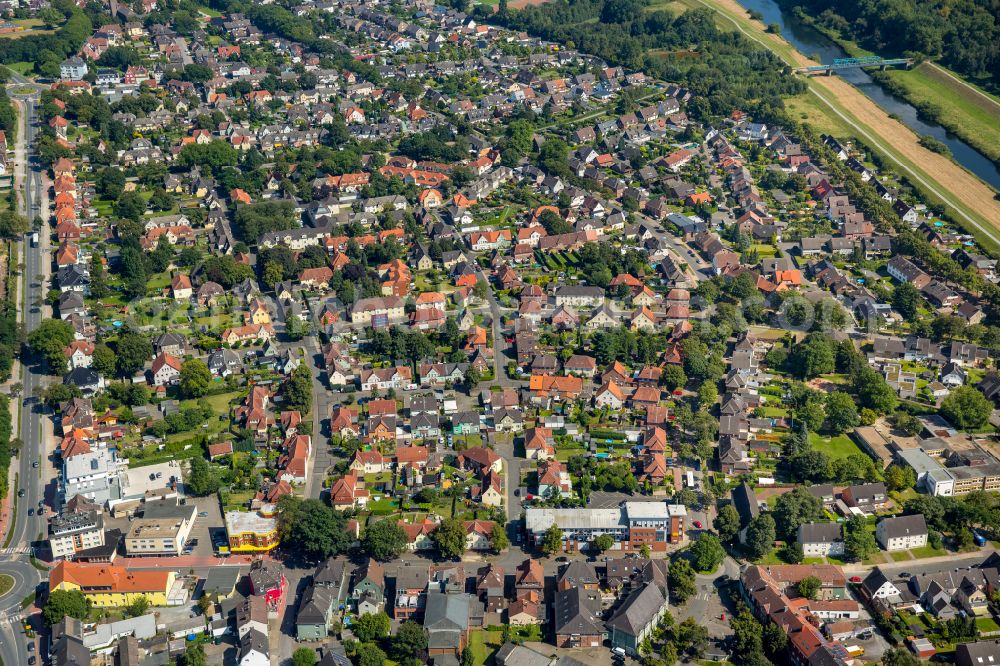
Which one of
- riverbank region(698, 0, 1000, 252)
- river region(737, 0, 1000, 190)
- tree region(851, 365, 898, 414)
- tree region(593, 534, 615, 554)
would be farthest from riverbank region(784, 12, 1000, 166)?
tree region(593, 534, 615, 554)

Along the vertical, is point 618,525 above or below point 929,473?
below

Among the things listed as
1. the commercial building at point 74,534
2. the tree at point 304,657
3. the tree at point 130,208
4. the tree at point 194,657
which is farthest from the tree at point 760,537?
the tree at point 130,208

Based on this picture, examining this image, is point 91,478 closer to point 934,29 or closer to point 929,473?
point 929,473

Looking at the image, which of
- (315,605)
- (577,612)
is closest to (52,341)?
(315,605)

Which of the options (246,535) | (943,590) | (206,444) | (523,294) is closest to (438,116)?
(523,294)

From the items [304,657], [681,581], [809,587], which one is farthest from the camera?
[681,581]

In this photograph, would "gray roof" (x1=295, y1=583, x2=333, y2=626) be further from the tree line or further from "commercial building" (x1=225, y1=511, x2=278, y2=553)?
the tree line

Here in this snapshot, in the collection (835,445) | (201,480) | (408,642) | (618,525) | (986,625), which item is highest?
(986,625)

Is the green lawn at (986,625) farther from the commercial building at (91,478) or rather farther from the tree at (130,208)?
the tree at (130,208)
